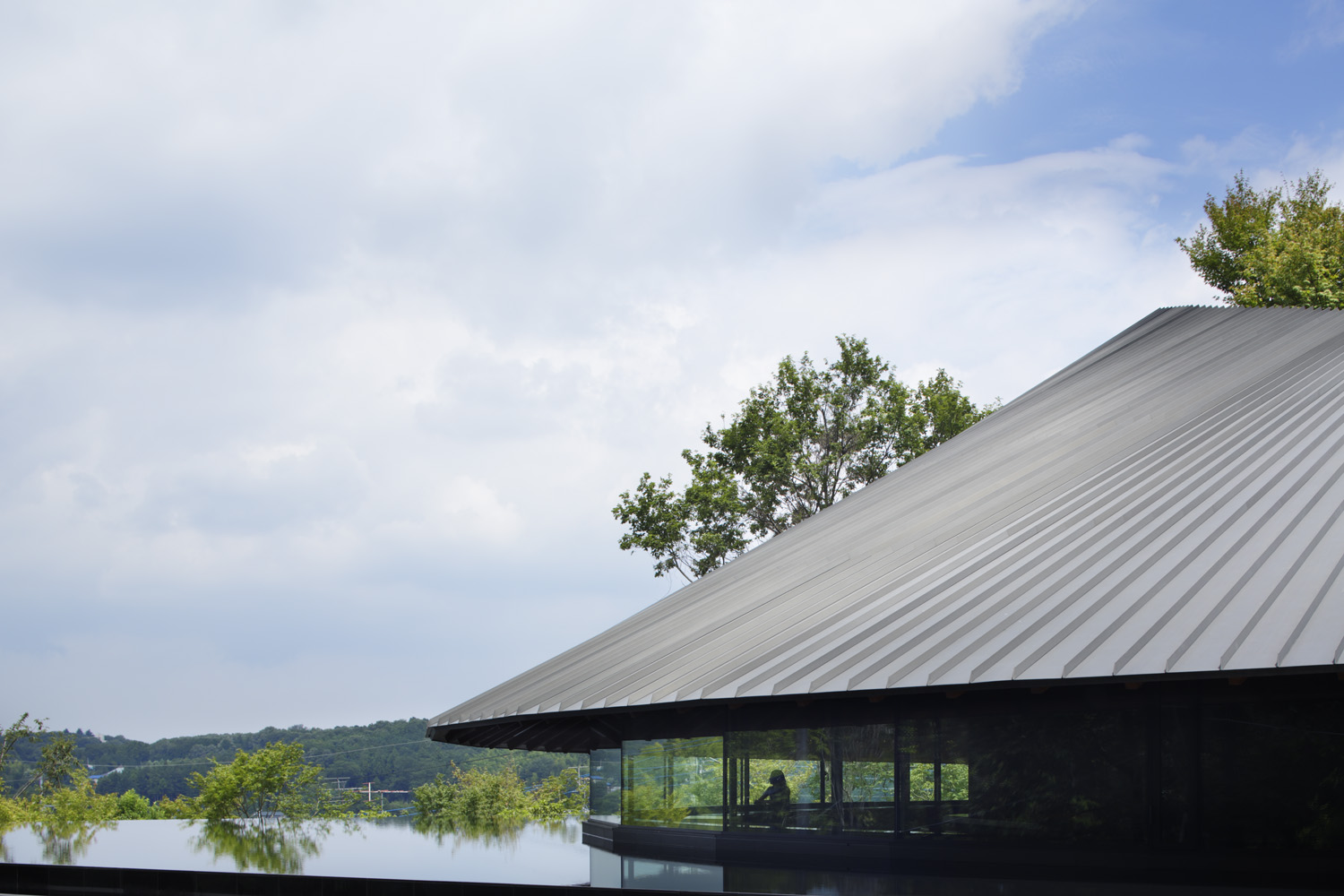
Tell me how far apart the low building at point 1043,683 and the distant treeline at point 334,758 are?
1625 centimetres

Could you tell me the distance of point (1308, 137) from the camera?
4984cm

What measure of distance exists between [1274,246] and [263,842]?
1091 inches

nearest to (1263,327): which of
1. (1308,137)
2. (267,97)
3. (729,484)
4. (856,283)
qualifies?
(729,484)

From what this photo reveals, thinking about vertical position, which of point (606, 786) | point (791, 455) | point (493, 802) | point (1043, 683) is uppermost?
point (791, 455)

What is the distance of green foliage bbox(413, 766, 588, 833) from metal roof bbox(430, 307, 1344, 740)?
1281 cm

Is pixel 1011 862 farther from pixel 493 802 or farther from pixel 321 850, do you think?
pixel 493 802

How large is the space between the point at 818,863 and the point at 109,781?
1096 inches

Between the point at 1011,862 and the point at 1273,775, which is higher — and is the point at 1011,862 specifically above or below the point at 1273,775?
below

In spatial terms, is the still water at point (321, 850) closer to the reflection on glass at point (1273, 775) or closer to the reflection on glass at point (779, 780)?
the reflection on glass at point (779, 780)

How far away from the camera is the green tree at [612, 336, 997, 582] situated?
97.0ft

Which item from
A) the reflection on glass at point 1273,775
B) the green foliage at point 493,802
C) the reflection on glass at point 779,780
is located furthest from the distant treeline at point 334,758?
the reflection on glass at point 1273,775

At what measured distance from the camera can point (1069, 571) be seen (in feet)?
21.5

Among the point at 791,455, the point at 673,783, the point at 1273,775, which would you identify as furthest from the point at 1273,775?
the point at 791,455

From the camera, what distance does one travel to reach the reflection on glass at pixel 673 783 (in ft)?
27.7
